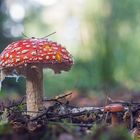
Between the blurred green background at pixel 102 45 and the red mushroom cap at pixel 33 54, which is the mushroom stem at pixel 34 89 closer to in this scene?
the red mushroom cap at pixel 33 54

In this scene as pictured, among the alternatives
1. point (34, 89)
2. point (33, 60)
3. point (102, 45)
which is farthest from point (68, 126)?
point (102, 45)

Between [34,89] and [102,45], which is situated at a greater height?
[102,45]

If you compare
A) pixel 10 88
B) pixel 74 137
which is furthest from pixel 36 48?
pixel 10 88

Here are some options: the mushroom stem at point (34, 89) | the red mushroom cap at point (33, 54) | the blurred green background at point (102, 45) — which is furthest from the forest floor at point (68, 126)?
the blurred green background at point (102, 45)

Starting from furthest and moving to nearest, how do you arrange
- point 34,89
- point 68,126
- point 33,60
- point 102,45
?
point 102,45, point 34,89, point 33,60, point 68,126

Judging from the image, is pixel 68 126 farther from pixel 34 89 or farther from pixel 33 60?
pixel 34 89

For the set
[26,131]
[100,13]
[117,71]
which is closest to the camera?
[26,131]

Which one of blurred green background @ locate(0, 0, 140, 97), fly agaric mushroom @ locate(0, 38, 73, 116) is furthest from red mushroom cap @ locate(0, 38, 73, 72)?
blurred green background @ locate(0, 0, 140, 97)

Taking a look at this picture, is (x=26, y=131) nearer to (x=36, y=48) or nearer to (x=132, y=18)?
(x=36, y=48)
